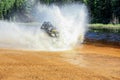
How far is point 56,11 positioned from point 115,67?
1436cm

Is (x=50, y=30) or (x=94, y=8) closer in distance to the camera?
(x=50, y=30)

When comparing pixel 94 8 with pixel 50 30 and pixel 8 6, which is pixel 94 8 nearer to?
pixel 8 6

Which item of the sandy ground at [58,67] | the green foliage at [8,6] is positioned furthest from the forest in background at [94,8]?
the sandy ground at [58,67]

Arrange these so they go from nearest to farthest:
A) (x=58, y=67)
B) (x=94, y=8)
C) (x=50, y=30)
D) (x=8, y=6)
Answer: (x=58, y=67), (x=50, y=30), (x=94, y=8), (x=8, y=6)

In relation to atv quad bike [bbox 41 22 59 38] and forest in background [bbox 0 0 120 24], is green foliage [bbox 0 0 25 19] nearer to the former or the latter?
forest in background [bbox 0 0 120 24]

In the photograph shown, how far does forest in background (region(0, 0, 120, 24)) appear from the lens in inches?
2985

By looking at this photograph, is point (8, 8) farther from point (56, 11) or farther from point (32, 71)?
point (32, 71)

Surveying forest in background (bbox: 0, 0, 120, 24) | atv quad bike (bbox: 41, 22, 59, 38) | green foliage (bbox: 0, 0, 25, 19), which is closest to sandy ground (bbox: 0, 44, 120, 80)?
atv quad bike (bbox: 41, 22, 59, 38)

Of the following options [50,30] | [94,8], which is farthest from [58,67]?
[94,8]

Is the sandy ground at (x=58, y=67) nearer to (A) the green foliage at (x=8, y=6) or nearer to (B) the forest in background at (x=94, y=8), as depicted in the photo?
(B) the forest in background at (x=94, y=8)

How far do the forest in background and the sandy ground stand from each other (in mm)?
58877

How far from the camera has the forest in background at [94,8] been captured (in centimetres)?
7581

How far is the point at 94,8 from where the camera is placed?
8531 centimetres

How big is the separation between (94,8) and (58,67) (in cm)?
7254
